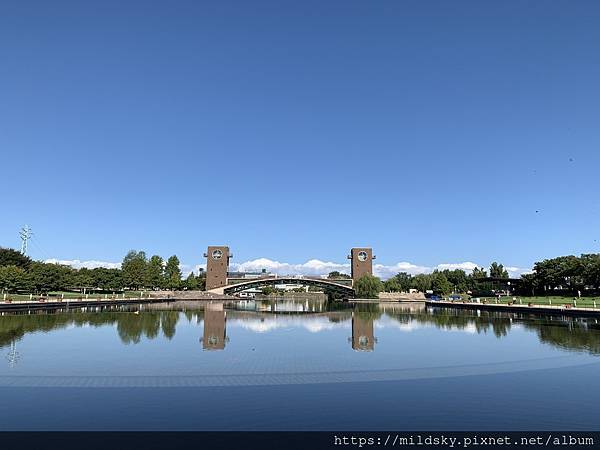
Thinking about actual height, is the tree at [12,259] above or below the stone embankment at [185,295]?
above

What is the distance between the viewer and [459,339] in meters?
29.5

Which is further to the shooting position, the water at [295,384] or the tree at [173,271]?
the tree at [173,271]

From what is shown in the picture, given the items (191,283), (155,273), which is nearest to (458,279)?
(191,283)

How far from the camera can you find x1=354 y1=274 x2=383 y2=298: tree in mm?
118125

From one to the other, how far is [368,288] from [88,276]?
67.3 metres

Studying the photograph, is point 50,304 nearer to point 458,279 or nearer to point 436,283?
point 436,283

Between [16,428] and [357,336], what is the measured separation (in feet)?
76.4

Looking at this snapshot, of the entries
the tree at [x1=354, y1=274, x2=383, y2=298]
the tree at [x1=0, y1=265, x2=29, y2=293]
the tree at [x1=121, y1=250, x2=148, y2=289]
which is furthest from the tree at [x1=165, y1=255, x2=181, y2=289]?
the tree at [x1=354, y1=274, x2=383, y2=298]

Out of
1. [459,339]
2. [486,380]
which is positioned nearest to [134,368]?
[486,380]

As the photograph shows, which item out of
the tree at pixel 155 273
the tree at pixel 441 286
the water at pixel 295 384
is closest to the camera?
the water at pixel 295 384

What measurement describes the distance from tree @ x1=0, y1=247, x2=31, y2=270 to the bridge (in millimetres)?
46303

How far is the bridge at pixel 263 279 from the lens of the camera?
135 metres

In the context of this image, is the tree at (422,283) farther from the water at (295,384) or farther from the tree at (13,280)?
the water at (295,384)

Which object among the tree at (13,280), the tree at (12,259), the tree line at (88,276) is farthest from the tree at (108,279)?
the tree at (13,280)
